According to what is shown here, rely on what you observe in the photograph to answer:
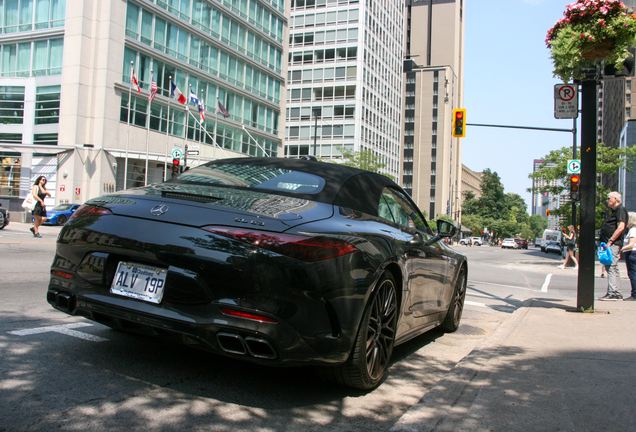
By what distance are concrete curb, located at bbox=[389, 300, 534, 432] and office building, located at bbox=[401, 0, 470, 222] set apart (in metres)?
105

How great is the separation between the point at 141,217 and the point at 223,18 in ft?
146

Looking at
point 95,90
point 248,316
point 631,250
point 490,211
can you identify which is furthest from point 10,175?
point 490,211

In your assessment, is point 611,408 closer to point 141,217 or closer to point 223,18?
point 141,217

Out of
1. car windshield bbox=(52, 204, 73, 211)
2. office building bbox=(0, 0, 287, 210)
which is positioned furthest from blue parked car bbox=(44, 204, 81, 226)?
office building bbox=(0, 0, 287, 210)

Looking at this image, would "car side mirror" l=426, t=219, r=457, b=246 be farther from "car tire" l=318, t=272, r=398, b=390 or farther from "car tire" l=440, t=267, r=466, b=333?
"car tire" l=318, t=272, r=398, b=390

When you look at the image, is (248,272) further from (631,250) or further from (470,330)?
(631,250)

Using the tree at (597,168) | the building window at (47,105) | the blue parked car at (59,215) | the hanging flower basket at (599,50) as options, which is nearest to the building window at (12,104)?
the building window at (47,105)

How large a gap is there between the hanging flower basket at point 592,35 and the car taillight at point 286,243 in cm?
599

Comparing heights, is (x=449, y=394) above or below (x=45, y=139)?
below

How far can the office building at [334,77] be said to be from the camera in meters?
78.1

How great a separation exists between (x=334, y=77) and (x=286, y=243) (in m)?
79.1

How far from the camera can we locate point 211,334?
9.62 ft

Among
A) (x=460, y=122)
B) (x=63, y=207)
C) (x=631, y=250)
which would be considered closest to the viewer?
(x=631, y=250)

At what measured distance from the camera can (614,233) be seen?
9.66m
